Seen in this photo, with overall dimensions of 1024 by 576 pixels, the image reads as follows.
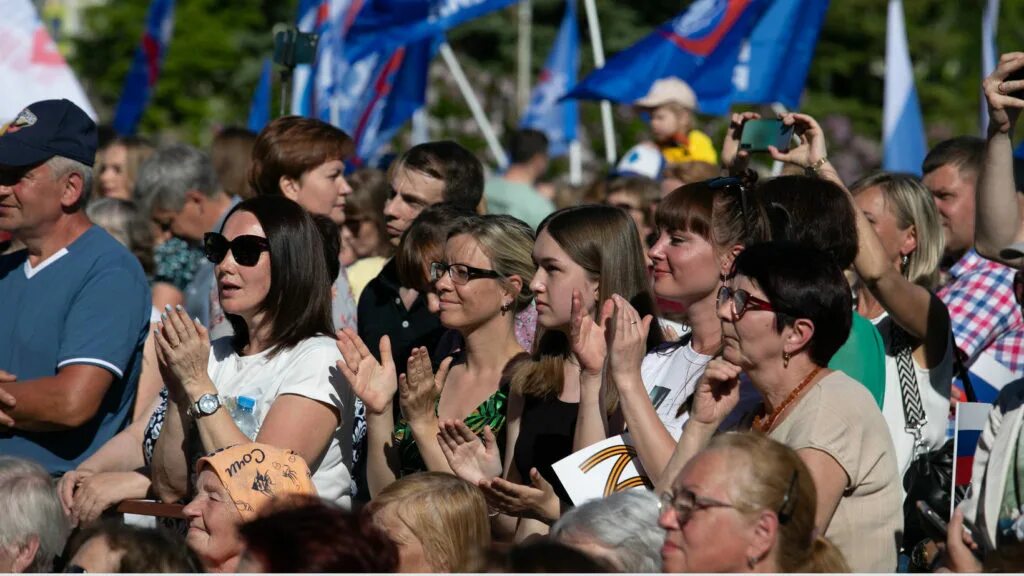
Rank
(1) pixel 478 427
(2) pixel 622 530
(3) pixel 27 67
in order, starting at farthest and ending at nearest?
(3) pixel 27 67, (1) pixel 478 427, (2) pixel 622 530

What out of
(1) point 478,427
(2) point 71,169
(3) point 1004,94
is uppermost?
(2) point 71,169

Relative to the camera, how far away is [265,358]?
4984 millimetres

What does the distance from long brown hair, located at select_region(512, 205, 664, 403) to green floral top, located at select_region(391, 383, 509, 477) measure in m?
0.16

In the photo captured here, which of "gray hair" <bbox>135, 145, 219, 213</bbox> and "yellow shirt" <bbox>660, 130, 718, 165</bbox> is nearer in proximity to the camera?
"gray hair" <bbox>135, 145, 219, 213</bbox>

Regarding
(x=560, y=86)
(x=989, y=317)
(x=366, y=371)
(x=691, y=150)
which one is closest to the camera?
(x=366, y=371)

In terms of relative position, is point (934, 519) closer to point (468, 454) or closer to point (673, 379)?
point (673, 379)

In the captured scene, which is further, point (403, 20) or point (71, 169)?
point (403, 20)

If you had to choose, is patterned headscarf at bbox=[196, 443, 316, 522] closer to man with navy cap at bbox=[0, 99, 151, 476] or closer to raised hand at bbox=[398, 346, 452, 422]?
raised hand at bbox=[398, 346, 452, 422]

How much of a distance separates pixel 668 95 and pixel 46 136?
4.62m

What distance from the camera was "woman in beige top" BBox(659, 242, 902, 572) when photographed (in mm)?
3934

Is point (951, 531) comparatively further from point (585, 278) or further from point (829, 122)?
point (829, 122)

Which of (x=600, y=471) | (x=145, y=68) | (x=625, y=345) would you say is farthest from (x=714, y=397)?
(x=145, y=68)

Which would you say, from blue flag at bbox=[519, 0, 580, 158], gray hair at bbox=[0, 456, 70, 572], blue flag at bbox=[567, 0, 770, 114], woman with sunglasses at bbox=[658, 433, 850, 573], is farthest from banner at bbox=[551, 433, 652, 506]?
blue flag at bbox=[519, 0, 580, 158]

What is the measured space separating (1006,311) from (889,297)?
104 cm
